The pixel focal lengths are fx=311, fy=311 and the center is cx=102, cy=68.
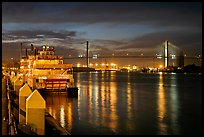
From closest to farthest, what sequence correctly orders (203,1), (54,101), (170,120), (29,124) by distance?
1. (203,1)
2. (29,124)
3. (170,120)
4. (54,101)

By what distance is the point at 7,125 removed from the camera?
623 centimetres

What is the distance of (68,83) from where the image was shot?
25109 millimetres

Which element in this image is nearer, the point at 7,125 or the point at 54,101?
the point at 7,125

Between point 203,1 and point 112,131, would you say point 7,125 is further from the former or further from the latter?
point 112,131

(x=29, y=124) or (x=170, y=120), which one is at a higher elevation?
(x=29, y=124)

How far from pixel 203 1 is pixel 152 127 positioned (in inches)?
384

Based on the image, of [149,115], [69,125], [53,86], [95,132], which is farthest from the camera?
[53,86]

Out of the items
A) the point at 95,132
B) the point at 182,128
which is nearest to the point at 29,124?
the point at 95,132

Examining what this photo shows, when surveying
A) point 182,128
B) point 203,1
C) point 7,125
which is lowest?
point 182,128

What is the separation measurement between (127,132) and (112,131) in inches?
24.9

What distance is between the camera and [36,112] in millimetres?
6188

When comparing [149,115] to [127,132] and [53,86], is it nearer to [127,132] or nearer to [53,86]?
[127,132]

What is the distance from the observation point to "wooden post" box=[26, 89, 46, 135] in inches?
241

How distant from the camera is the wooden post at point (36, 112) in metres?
6.13
